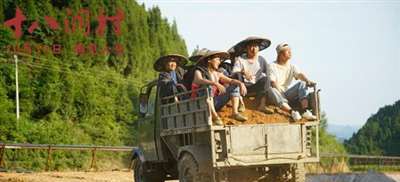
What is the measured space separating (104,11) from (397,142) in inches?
1302

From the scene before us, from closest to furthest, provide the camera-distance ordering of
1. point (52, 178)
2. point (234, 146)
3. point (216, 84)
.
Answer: point (234, 146)
point (216, 84)
point (52, 178)

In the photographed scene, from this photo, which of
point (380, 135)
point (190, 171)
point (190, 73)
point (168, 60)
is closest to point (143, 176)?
point (168, 60)

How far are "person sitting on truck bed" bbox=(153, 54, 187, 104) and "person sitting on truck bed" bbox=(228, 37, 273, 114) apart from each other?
115cm

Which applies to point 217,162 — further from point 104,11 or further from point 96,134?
point 104,11

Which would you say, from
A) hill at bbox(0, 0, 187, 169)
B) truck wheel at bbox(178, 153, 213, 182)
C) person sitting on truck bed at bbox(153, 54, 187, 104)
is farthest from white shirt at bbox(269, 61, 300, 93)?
hill at bbox(0, 0, 187, 169)

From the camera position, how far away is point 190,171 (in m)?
11.0

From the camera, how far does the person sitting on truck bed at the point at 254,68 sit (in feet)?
37.3

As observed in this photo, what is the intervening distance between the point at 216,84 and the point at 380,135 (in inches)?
2473

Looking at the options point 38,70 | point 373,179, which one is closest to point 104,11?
point 38,70

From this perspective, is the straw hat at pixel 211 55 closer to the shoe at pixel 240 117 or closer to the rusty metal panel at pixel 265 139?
the shoe at pixel 240 117

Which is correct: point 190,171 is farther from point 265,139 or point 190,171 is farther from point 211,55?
point 211,55

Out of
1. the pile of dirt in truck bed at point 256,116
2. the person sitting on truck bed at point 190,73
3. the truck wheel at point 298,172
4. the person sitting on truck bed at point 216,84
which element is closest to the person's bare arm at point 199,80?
the person sitting on truck bed at point 216,84

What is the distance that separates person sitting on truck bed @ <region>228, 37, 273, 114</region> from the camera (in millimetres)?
11383

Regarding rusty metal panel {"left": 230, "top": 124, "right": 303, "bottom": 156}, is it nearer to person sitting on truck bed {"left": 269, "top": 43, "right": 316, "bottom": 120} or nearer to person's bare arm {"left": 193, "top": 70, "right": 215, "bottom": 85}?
person sitting on truck bed {"left": 269, "top": 43, "right": 316, "bottom": 120}
